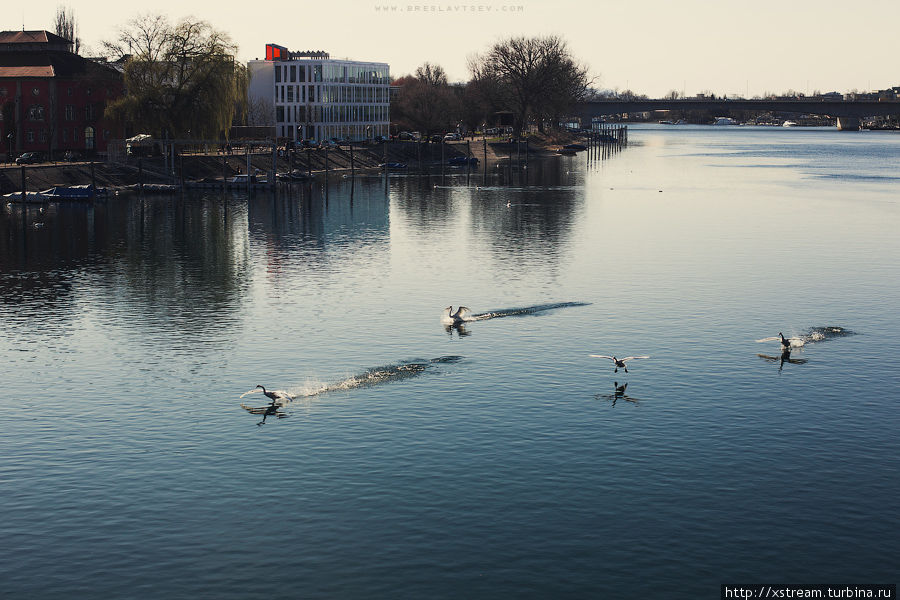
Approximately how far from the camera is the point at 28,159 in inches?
6388

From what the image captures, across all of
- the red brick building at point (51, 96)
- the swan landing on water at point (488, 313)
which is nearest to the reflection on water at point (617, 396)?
the swan landing on water at point (488, 313)

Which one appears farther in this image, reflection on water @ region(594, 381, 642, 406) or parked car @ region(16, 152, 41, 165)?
parked car @ region(16, 152, 41, 165)

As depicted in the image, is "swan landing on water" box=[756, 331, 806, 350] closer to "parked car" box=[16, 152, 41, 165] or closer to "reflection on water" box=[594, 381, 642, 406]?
"reflection on water" box=[594, 381, 642, 406]

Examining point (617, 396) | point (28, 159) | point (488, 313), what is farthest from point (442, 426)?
point (28, 159)

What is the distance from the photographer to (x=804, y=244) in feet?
375

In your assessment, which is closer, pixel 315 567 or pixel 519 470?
pixel 315 567

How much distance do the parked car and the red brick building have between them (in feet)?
9.03

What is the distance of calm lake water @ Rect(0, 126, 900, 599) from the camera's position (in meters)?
36.2

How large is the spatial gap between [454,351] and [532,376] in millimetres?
7482

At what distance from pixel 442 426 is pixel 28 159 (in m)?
134

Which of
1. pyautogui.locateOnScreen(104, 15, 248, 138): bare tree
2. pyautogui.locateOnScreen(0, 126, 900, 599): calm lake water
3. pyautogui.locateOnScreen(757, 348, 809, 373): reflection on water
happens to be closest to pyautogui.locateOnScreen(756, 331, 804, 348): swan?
pyautogui.locateOnScreen(757, 348, 809, 373): reflection on water

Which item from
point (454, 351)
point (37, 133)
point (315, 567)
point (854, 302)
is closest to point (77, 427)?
point (315, 567)

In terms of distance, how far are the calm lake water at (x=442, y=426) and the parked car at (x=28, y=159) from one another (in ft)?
199

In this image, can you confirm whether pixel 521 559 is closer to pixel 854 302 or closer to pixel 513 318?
pixel 513 318
